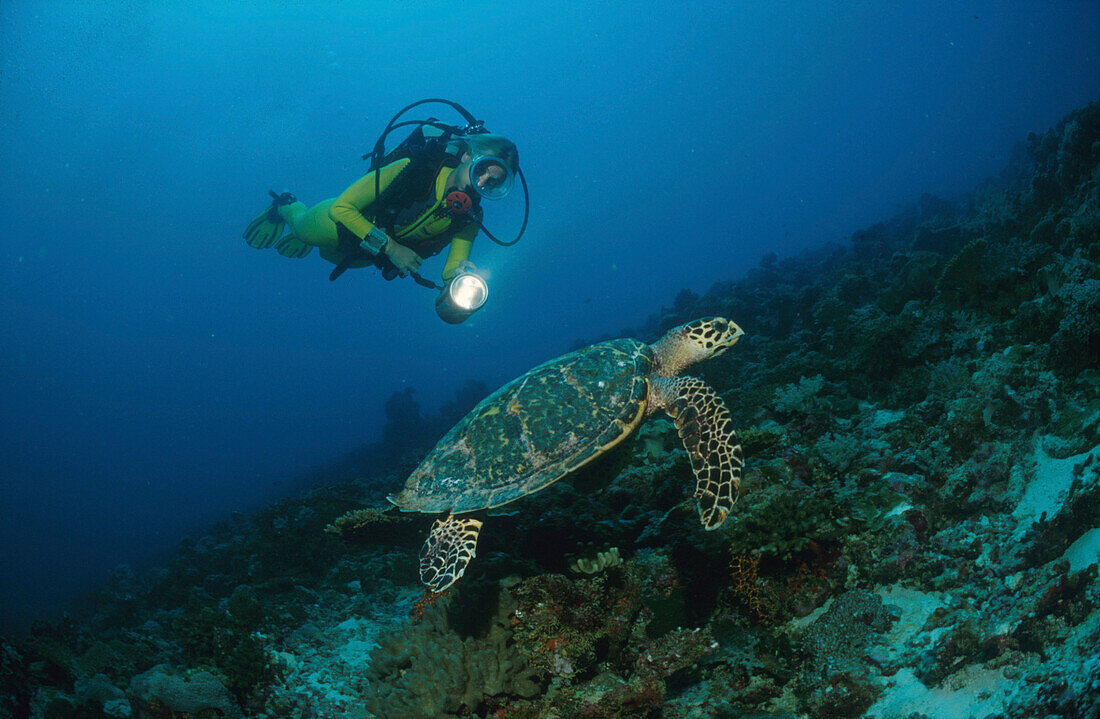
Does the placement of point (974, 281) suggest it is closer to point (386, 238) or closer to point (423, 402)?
point (386, 238)

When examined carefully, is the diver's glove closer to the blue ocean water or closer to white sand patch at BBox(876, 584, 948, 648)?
white sand patch at BBox(876, 584, 948, 648)

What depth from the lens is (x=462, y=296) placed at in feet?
18.2

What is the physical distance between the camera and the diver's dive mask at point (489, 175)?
19.6 ft

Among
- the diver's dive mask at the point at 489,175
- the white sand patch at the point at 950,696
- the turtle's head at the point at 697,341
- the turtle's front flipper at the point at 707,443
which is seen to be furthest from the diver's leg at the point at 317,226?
the white sand patch at the point at 950,696

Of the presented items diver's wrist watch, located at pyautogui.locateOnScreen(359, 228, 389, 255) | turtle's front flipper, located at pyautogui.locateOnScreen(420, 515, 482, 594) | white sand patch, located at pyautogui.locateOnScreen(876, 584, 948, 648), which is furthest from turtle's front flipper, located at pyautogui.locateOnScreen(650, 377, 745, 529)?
diver's wrist watch, located at pyautogui.locateOnScreen(359, 228, 389, 255)

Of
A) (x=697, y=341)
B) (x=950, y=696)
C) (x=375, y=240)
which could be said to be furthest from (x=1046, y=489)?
(x=375, y=240)

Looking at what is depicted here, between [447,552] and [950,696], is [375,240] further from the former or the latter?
[950,696]

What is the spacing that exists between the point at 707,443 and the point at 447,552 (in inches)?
90.4

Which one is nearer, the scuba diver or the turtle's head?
the turtle's head

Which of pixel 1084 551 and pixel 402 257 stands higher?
pixel 402 257

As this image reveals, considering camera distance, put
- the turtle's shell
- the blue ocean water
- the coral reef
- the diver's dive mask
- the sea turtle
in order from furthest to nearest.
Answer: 1. the blue ocean water
2. the diver's dive mask
3. the turtle's shell
4. the sea turtle
5. the coral reef

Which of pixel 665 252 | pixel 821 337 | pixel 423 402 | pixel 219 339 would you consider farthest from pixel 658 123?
pixel 821 337

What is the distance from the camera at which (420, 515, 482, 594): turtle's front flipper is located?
3.32 metres

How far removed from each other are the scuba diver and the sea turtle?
6.78 ft
